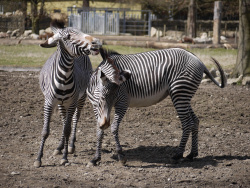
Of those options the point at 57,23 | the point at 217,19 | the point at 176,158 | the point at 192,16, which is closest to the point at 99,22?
the point at 192,16

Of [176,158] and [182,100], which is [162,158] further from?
[182,100]

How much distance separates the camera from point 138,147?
24.0ft

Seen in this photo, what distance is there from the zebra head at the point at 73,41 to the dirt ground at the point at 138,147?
1695 mm

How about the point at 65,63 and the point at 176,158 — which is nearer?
the point at 65,63

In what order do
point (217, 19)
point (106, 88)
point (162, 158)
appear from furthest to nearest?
point (217, 19)
point (162, 158)
point (106, 88)

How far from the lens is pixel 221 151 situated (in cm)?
712

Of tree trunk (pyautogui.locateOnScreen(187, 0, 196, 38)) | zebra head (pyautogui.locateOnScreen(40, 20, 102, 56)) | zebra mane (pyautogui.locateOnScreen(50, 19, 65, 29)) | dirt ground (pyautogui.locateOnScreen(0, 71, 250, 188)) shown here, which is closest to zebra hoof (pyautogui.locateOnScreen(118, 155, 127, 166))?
dirt ground (pyautogui.locateOnScreen(0, 71, 250, 188))

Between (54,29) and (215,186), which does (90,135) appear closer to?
(54,29)

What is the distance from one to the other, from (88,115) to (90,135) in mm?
1479

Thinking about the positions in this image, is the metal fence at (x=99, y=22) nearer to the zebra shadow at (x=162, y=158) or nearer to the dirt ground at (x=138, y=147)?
the dirt ground at (x=138, y=147)

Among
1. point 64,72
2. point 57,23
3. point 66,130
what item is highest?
point 57,23

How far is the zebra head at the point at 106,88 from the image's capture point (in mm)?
5715

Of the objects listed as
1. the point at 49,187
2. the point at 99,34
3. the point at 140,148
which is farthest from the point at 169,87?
the point at 99,34

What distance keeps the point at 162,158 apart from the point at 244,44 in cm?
840
